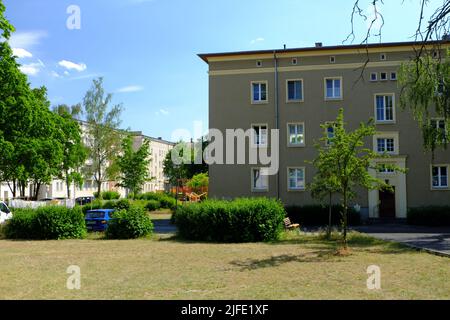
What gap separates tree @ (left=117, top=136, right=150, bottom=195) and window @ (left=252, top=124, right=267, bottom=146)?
Result: 2305 cm

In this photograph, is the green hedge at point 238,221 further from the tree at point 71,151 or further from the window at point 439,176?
the tree at point 71,151

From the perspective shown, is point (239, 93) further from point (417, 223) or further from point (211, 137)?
point (417, 223)

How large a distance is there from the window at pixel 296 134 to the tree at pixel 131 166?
24.7 meters

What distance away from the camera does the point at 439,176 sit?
3319cm

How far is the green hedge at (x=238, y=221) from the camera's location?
19.7m

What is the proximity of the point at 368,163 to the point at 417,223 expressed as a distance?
50.0ft

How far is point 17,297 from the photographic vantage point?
29.1 ft

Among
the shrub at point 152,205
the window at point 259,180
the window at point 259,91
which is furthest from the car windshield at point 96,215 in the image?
the shrub at point 152,205

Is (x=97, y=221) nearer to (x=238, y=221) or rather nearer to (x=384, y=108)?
(x=238, y=221)

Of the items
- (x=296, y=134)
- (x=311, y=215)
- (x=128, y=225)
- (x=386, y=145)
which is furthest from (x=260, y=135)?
(x=128, y=225)

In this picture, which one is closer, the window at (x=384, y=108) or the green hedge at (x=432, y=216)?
the green hedge at (x=432, y=216)

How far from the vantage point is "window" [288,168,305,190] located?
113 ft

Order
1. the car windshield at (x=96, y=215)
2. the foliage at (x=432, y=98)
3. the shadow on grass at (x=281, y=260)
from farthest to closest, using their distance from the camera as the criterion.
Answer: the car windshield at (x=96, y=215)
the foliage at (x=432, y=98)
the shadow on grass at (x=281, y=260)

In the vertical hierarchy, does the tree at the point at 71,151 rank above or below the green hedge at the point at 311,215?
above
